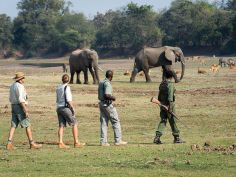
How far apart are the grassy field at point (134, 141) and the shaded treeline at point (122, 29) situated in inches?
2506

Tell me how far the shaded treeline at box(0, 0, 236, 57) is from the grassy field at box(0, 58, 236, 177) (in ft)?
209

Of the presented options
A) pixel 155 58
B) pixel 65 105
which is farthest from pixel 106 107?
pixel 155 58

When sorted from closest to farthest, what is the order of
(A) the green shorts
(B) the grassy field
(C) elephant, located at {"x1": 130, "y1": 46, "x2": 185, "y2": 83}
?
1. (B) the grassy field
2. (A) the green shorts
3. (C) elephant, located at {"x1": 130, "y1": 46, "x2": 185, "y2": 83}

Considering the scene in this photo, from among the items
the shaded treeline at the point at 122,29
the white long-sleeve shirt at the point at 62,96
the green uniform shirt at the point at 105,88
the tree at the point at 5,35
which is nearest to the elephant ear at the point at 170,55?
the green uniform shirt at the point at 105,88

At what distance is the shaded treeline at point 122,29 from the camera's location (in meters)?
96.6

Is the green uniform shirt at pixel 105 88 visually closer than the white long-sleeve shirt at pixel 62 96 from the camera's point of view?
No

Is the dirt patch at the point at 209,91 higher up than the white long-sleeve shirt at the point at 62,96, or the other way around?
the white long-sleeve shirt at the point at 62,96

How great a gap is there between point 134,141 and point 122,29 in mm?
95408

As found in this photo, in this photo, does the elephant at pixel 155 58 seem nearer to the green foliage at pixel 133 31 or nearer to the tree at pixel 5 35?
the green foliage at pixel 133 31

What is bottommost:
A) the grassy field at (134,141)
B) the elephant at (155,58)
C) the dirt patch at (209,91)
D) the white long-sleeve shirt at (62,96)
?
the dirt patch at (209,91)

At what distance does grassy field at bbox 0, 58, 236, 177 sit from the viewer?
504 inches

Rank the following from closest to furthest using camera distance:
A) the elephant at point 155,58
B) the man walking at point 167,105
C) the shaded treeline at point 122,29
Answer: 1. the man walking at point 167,105
2. the elephant at point 155,58
3. the shaded treeline at point 122,29

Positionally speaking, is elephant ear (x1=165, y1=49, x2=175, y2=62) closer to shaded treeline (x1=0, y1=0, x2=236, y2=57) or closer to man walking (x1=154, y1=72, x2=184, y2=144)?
man walking (x1=154, y1=72, x2=184, y2=144)

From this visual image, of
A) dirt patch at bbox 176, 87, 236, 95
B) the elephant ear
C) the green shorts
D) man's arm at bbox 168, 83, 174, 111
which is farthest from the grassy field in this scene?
the elephant ear
